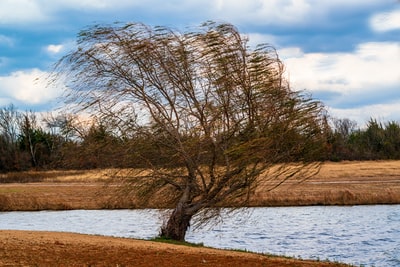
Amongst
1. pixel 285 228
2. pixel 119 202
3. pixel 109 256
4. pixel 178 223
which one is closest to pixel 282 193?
pixel 285 228

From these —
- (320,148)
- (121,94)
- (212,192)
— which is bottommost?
(212,192)

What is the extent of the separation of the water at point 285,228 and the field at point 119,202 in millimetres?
1473

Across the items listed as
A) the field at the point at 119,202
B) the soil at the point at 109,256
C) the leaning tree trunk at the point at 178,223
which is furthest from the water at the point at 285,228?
the soil at the point at 109,256

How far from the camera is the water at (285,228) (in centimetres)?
2609

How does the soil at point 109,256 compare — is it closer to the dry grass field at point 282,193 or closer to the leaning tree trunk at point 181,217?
the leaning tree trunk at point 181,217

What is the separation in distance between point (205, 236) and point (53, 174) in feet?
140

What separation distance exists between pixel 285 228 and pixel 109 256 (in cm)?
1753

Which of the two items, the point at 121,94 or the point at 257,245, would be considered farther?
the point at 257,245

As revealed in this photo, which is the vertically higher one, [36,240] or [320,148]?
[320,148]

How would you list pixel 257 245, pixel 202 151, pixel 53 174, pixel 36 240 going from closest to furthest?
pixel 36 240
pixel 202 151
pixel 257 245
pixel 53 174

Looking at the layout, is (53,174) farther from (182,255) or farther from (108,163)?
(182,255)

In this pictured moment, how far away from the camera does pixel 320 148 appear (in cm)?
2388

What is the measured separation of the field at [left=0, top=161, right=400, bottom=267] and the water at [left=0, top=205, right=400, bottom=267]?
147 centimetres

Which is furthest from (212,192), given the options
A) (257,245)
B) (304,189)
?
(304,189)
